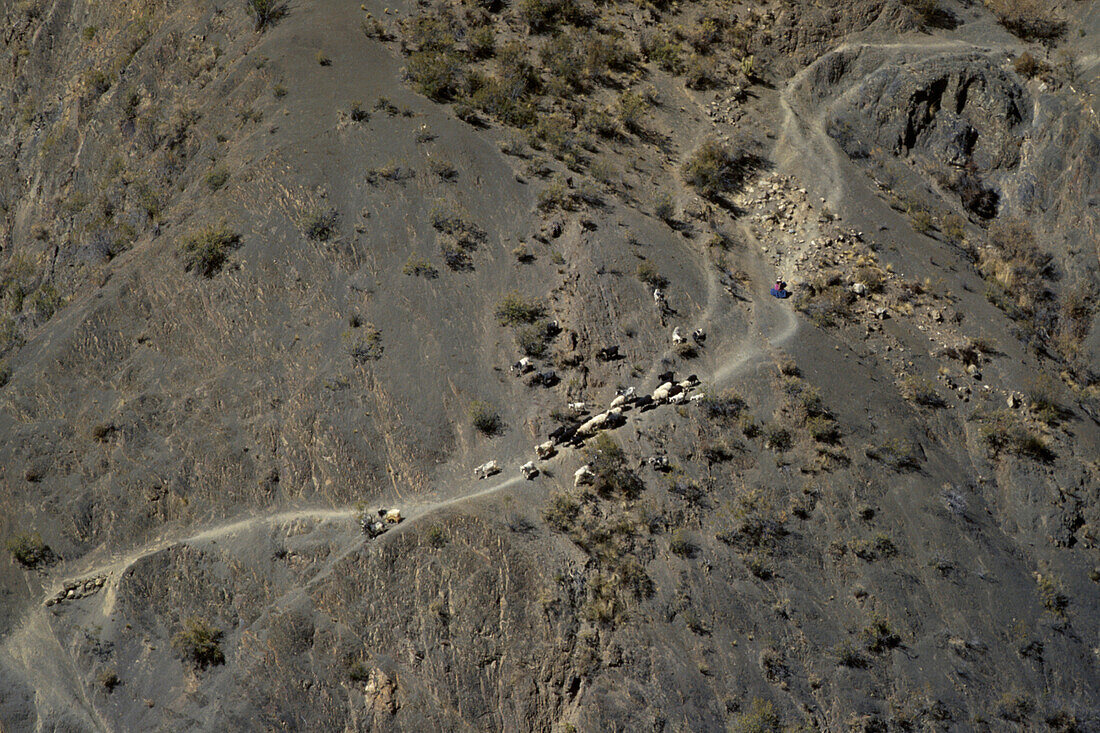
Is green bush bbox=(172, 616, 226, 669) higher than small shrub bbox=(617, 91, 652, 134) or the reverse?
the reverse

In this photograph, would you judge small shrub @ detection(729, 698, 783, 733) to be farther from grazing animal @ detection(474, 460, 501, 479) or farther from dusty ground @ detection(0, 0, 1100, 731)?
grazing animal @ detection(474, 460, 501, 479)

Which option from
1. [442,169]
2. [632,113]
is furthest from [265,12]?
[632,113]

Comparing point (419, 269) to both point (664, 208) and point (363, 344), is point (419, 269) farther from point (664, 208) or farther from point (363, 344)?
point (664, 208)

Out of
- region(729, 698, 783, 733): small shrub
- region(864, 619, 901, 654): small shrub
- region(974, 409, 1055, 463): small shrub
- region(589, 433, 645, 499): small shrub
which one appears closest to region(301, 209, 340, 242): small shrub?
region(589, 433, 645, 499): small shrub

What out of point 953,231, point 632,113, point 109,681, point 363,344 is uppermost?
point 632,113

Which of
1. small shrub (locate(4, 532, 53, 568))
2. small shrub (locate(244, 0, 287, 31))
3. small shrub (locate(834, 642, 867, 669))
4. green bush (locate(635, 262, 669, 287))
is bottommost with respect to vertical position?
small shrub (locate(4, 532, 53, 568))

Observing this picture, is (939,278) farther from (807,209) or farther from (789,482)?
(789,482)

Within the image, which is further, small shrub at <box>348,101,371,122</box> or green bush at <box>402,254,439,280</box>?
small shrub at <box>348,101,371,122</box>
